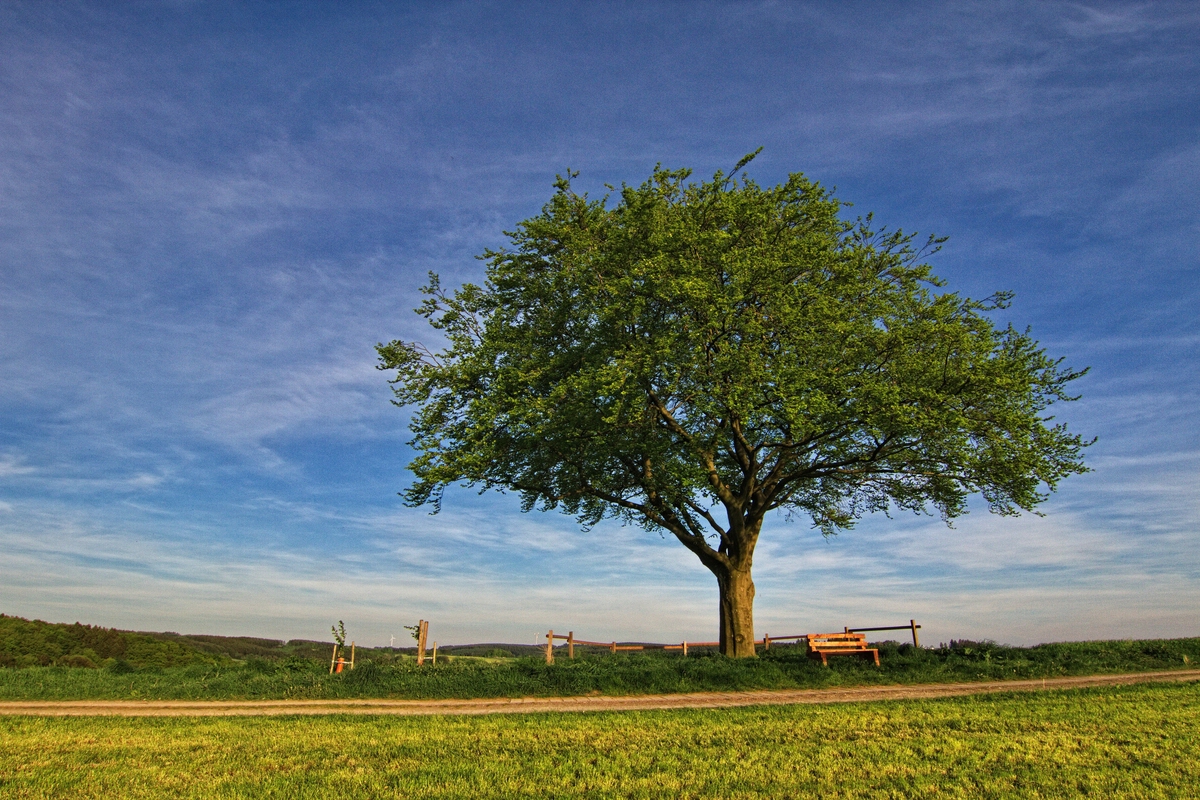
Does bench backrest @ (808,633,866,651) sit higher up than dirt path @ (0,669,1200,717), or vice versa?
bench backrest @ (808,633,866,651)

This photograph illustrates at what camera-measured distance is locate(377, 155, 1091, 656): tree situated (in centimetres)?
1981

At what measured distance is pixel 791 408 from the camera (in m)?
18.3

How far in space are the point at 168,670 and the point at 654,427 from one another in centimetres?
1597

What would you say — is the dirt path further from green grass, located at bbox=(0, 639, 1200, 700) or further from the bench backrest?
the bench backrest

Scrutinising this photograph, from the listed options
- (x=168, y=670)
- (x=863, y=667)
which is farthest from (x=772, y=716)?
(x=168, y=670)

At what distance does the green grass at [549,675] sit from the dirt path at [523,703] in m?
0.73

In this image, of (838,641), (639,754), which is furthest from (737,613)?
(639,754)

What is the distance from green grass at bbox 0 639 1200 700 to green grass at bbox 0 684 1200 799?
4.15m

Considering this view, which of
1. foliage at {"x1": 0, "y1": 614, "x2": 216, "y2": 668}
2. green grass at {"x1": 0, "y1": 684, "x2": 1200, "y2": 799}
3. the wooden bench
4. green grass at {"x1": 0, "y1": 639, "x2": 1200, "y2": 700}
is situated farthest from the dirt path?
foliage at {"x1": 0, "y1": 614, "x2": 216, "y2": 668}

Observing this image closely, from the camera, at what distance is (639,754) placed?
9.28 meters

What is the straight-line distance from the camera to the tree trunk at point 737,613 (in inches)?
923

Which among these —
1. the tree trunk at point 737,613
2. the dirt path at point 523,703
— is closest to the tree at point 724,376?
the tree trunk at point 737,613

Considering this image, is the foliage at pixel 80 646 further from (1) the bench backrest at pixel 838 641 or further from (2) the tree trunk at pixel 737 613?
(1) the bench backrest at pixel 838 641

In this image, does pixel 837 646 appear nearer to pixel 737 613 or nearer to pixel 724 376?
pixel 737 613
